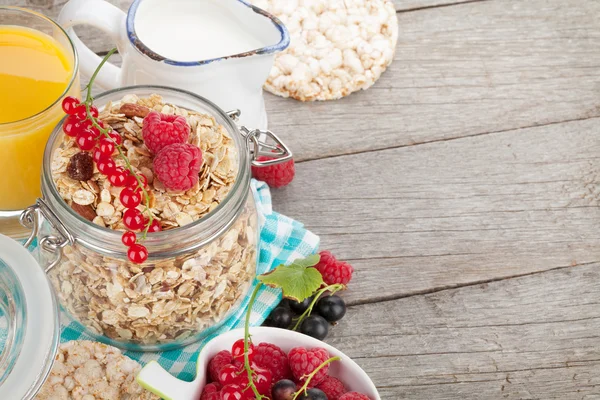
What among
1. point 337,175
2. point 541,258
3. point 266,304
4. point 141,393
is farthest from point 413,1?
point 141,393

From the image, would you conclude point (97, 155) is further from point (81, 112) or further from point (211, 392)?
point (211, 392)

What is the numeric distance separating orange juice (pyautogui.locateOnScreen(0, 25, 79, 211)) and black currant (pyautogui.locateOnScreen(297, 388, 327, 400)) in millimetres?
492

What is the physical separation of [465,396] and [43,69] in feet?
2.52

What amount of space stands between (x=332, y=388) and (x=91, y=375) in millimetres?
314

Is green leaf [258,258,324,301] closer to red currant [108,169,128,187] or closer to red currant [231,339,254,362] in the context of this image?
red currant [231,339,254,362]

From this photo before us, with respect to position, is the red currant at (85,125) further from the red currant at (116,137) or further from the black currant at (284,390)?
the black currant at (284,390)

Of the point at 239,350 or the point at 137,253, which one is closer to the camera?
the point at 137,253

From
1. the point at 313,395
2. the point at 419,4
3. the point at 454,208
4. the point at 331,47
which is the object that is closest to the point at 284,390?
the point at 313,395

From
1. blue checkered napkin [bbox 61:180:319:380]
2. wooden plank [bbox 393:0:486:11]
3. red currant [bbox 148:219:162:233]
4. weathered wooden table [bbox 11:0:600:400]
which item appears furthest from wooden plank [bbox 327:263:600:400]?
wooden plank [bbox 393:0:486:11]

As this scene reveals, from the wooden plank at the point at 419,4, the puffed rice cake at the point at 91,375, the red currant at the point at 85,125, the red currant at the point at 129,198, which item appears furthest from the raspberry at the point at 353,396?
the wooden plank at the point at 419,4

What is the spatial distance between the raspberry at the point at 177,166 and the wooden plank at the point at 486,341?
15.9 inches

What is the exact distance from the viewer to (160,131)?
92 centimetres

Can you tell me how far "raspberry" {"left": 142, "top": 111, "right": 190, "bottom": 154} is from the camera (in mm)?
920

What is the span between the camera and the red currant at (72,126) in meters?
0.93
